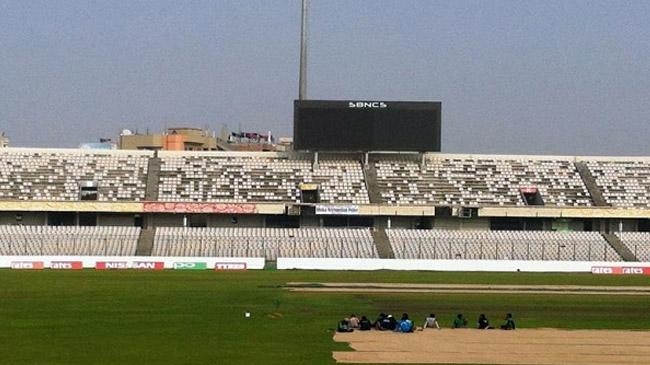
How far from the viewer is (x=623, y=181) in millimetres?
128750

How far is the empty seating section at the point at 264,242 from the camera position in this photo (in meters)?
108

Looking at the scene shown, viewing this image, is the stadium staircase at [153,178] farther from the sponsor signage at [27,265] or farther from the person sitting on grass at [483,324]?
the person sitting on grass at [483,324]

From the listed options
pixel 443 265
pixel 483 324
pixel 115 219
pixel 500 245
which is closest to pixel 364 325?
pixel 483 324

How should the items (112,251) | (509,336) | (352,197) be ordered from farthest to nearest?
(352,197)
(112,251)
(509,336)

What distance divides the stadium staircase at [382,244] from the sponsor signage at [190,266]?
18.4m

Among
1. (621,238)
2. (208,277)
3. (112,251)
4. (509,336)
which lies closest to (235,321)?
(509,336)

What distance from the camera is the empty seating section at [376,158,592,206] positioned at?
123 meters

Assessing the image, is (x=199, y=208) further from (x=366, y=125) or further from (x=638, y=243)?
(x=638, y=243)

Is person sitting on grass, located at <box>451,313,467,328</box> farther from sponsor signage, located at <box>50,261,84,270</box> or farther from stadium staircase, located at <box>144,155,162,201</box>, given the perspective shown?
stadium staircase, located at <box>144,155,162,201</box>

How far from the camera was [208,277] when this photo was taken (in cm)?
8519

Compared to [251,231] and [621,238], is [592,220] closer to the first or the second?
[621,238]

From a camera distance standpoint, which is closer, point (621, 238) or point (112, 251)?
point (112, 251)

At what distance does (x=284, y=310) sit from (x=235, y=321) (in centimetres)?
605

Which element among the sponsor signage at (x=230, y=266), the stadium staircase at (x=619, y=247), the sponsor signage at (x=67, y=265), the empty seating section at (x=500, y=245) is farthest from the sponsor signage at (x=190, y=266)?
the stadium staircase at (x=619, y=247)
